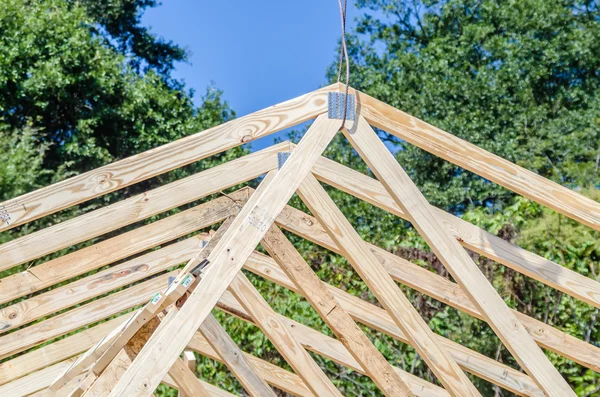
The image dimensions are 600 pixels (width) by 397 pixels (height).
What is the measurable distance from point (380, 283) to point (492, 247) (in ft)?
2.60

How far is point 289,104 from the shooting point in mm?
3004

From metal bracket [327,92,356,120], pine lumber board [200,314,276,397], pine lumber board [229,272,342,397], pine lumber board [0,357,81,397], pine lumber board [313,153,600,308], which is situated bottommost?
pine lumber board [0,357,81,397]

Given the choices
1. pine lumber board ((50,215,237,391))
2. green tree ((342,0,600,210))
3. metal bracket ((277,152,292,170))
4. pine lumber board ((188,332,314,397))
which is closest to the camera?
pine lumber board ((50,215,237,391))

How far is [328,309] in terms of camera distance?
336cm

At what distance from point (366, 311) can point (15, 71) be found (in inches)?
278

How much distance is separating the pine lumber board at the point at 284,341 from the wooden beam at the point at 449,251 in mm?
1010

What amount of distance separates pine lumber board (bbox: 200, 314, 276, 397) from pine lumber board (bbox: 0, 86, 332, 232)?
0.83 metres

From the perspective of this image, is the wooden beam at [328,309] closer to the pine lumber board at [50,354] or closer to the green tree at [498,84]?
the pine lumber board at [50,354]

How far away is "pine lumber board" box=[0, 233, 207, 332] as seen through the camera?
4.15 m

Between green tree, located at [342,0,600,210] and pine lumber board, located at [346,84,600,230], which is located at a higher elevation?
green tree, located at [342,0,600,210]

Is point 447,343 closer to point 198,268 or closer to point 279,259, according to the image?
point 279,259

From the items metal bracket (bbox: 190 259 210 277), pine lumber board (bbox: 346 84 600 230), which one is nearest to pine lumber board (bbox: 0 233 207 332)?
metal bracket (bbox: 190 259 210 277)

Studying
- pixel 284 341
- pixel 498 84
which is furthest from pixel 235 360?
pixel 498 84

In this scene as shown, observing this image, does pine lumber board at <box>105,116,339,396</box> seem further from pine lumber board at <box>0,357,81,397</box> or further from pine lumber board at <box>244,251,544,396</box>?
pine lumber board at <box>0,357,81,397</box>
